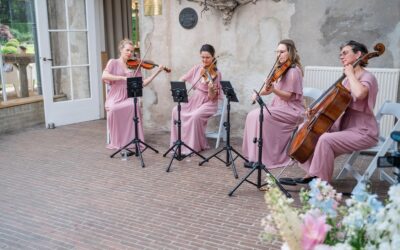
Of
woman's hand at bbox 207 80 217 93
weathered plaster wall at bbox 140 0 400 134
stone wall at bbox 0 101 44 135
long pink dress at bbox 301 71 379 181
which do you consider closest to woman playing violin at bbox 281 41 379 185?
long pink dress at bbox 301 71 379 181

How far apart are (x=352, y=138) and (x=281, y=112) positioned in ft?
3.05

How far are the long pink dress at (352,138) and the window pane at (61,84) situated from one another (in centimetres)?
416

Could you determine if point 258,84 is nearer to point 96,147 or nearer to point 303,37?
point 303,37

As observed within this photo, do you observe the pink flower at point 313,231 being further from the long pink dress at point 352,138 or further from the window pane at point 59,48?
the window pane at point 59,48

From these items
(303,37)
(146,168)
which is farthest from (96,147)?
(303,37)

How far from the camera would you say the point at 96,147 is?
5.18 m

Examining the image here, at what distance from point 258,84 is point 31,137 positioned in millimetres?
3105

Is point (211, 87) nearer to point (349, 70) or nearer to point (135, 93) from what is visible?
point (135, 93)

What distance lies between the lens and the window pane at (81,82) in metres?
6.44

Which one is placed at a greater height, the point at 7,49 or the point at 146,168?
the point at 7,49

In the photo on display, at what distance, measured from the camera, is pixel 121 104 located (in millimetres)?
5027

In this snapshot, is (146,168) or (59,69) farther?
(59,69)

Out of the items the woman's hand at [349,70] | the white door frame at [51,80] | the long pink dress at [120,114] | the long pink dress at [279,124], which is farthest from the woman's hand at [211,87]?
the white door frame at [51,80]

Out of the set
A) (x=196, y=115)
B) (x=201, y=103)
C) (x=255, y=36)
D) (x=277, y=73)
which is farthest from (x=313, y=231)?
(x=255, y=36)
